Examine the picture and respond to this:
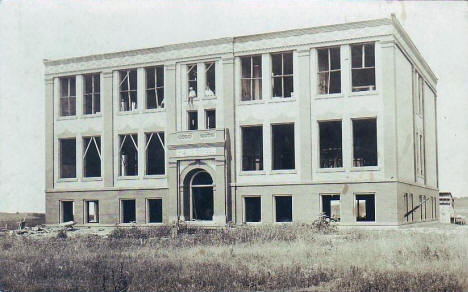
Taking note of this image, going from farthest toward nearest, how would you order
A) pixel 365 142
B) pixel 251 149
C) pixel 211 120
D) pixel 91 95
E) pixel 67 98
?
1. pixel 91 95
2. pixel 67 98
3. pixel 211 120
4. pixel 251 149
5. pixel 365 142

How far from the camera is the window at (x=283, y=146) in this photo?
125 feet

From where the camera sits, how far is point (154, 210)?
4231 centimetres

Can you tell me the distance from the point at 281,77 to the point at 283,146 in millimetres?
4498

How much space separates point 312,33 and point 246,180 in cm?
1030

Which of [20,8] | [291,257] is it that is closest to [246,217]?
[291,257]

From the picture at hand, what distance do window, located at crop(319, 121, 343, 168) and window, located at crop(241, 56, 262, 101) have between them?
16.6 ft

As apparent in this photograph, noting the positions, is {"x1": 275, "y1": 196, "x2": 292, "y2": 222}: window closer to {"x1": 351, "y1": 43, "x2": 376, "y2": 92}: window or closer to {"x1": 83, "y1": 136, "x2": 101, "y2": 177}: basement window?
{"x1": 351, "y1": 43, "x2": 376, "y2": 92}: window

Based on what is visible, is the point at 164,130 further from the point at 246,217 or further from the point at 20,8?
the point at 20,8

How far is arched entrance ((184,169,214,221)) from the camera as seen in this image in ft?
131

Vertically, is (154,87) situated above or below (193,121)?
above

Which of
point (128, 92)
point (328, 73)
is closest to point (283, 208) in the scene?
point (328, 73)

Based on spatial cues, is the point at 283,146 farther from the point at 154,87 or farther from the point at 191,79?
the point at 154,87

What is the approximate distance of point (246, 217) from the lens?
126ft

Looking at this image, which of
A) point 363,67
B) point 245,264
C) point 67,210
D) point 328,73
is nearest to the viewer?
point 245,264
